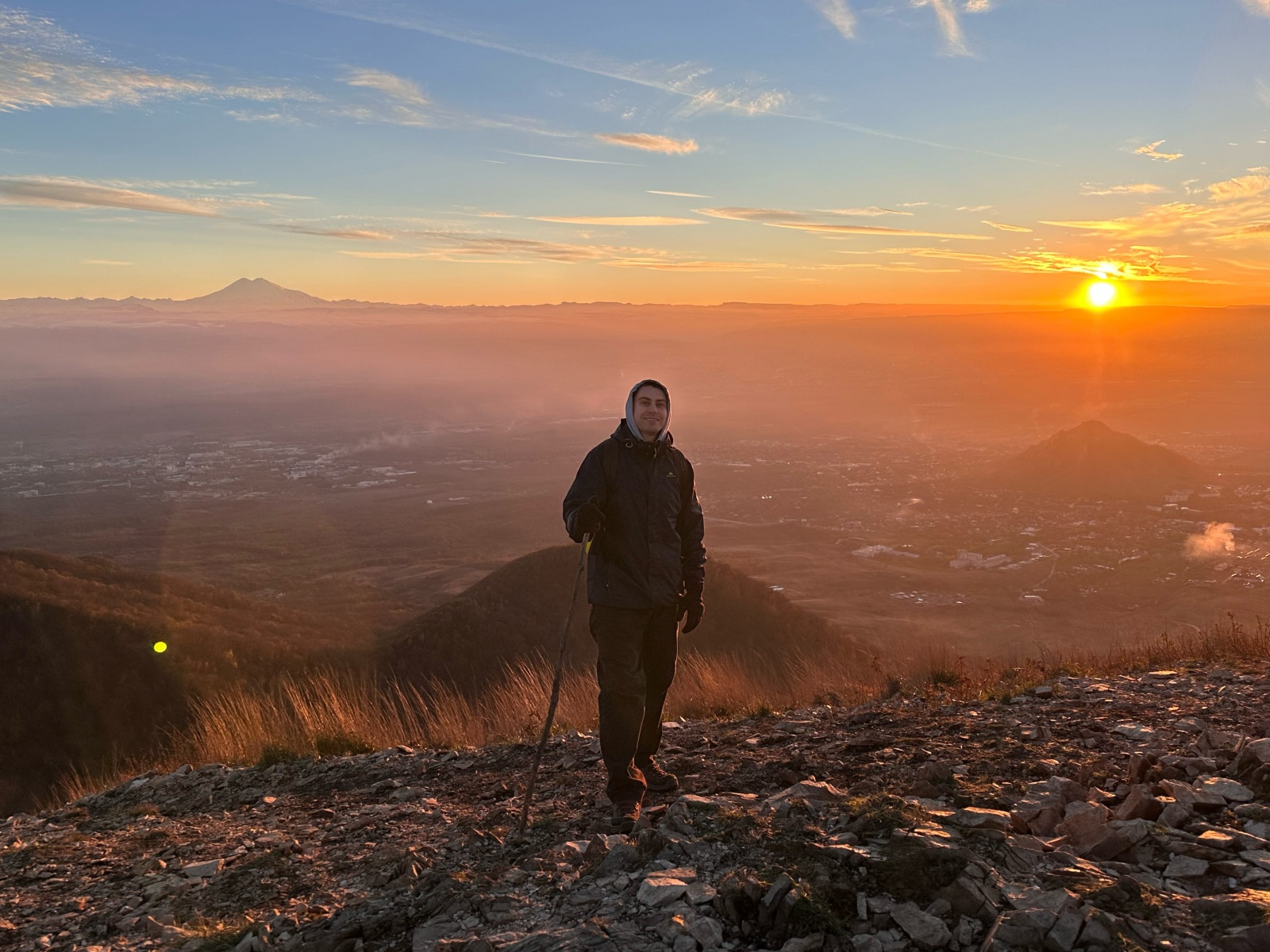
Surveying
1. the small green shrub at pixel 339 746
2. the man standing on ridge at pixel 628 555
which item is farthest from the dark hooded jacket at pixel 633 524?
the small green shrub at pixel 339 746

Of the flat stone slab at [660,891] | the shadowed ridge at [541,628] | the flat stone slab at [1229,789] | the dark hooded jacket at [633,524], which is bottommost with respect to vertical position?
the shadowed ridge at [541,628]

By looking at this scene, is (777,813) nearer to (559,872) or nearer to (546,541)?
(559,872)

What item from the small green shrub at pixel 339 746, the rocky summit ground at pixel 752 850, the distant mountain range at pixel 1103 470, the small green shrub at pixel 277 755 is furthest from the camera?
the distant mountain range at pixel 1103 470

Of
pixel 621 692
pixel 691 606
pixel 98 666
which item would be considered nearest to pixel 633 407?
pixel 691 606

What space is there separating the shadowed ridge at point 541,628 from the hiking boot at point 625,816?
13.7 meters

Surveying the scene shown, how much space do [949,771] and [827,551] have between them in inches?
2142

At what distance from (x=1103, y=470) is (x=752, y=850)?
6860 centimetres

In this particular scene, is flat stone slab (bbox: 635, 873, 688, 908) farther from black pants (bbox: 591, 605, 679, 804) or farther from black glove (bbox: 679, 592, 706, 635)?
black glove (bbox: 679, 592, 706, 635)

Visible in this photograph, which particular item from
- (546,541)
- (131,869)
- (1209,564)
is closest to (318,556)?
(546,541)

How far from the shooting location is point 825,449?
102750 mm

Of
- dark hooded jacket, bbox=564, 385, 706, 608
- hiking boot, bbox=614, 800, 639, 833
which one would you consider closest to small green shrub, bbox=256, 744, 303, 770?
hiking boot, bbox=614, 800, 639, 833

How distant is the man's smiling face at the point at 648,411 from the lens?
13.6 ft

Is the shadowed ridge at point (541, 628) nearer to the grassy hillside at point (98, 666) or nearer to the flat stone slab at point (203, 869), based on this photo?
the grassy hillside at point (98, 666)

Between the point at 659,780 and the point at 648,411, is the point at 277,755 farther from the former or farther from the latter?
the point at 648,411
